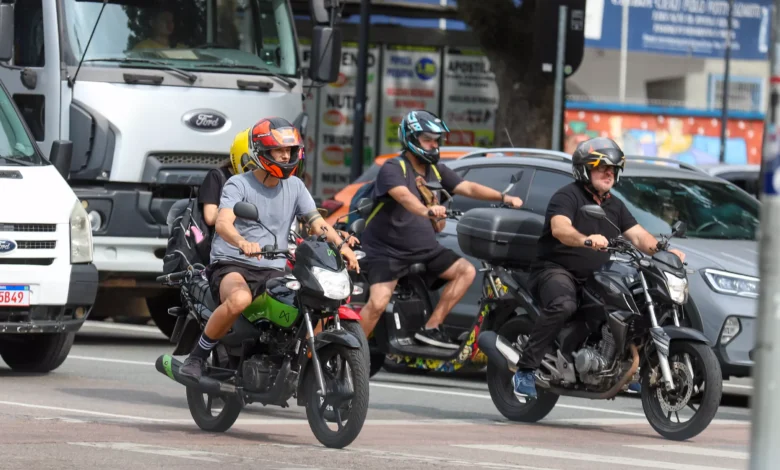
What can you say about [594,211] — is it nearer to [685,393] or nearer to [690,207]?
[685,393]

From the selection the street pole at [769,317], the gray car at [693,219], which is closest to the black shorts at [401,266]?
the gray car at [693,219]

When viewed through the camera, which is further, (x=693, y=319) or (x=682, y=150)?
(x=682, y=150)

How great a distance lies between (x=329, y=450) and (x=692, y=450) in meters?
2.04

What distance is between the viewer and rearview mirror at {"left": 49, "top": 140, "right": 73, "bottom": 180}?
1286 centimetres

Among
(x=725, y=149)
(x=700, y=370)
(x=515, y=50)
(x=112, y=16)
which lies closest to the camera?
(x=700, y=370)

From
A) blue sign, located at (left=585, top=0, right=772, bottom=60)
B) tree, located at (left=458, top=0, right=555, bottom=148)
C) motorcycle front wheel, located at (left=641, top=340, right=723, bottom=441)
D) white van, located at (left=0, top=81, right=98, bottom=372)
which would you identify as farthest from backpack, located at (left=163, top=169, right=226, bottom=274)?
blue sign, located at (left=585, top=0, right=772, bottom=60)

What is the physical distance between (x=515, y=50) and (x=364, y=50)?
2070 millimetres

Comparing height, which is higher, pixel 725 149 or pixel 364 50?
pixel 364 50

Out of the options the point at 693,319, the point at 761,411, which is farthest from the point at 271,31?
the point at 761,411

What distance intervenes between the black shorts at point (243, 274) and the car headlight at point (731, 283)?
12.0ft

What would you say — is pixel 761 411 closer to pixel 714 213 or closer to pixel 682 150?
pixel 714 213

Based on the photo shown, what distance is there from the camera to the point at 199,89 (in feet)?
46.7

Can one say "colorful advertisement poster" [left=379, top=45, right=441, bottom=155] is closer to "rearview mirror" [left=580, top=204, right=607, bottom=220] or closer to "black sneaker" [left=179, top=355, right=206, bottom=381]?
"rearview mirror" [left=580, top=204, right=607, bottom=220]

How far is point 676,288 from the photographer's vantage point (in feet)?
31.4
